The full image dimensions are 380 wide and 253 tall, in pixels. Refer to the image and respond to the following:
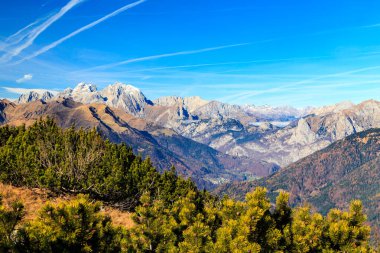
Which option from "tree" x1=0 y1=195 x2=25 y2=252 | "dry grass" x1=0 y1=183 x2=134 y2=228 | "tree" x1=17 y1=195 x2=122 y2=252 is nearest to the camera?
"tree" x1=0 y1=195 x2=25 y2=252

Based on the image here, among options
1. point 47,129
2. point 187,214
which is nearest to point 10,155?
point 47,129

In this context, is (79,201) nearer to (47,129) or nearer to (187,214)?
(187,214)

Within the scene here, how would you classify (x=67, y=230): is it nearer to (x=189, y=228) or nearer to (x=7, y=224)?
(x=7, y=224)

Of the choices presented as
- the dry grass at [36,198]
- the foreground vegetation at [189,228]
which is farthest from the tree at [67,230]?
the dry grass at [36,198]

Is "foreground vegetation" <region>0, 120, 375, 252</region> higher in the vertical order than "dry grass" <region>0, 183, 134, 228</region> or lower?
higher

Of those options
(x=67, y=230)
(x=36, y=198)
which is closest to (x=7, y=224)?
(x=67, y=230)

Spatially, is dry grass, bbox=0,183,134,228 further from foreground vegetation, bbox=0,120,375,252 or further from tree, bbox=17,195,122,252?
tree, bbox=17,195,122,252

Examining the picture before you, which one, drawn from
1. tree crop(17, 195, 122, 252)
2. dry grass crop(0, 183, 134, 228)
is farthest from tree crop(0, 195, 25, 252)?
dry grass crop(0, 183, 134, 228)

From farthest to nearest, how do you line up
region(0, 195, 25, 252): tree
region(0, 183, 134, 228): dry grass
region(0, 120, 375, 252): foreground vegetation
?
1. region(0, 183, 134, 228): dry grass
2. region(0, 120, 375, 252): foreground vegetation
3. region(0, 195, 25, 252): tree

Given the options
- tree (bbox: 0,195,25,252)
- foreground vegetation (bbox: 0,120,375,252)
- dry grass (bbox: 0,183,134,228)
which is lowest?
dry grass (bbox: 0,183,134,228)

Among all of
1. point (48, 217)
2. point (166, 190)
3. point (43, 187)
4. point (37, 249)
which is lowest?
point (166, 190)

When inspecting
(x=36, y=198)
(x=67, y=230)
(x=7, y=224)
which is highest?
(x=7, y=224)

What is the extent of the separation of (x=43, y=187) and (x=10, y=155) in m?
11.2

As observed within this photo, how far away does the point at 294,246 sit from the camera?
20.8 metres
